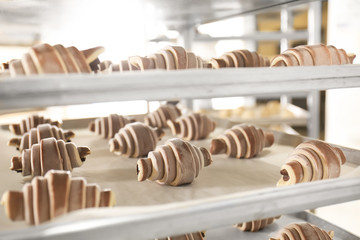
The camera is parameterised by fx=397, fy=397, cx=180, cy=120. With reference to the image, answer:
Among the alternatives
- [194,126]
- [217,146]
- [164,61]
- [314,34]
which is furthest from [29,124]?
[314,34]

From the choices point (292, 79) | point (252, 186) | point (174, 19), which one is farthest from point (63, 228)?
point (174, 19)

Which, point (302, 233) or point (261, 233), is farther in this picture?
point (261, 233)

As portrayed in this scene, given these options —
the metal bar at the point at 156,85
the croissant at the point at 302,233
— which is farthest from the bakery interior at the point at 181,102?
the croissant at the point at 302,233

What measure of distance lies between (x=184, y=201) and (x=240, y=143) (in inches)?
28.9

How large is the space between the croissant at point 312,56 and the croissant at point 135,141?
67 centimetres

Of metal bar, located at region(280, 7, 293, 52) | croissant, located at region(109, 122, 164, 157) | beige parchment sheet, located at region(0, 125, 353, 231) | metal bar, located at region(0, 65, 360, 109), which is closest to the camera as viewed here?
metal bar, located at region(0, 65, 360, 109)

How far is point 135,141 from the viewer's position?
1545 mm

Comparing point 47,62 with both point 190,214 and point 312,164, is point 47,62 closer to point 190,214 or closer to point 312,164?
point 190,214

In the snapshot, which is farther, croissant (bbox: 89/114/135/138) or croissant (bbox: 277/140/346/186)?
croissant (bbox: 89/114/135/138)

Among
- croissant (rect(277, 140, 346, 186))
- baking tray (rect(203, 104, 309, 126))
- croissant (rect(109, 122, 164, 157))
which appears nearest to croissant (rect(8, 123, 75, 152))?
croissant (rect(109, 122, 164, 157))

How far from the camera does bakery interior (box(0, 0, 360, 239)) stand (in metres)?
0.70

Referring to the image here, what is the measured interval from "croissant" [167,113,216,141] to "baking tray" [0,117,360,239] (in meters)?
0.42

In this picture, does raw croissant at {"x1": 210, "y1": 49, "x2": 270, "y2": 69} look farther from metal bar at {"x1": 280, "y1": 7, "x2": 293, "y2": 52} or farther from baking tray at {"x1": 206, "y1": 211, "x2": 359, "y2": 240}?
metal bar at {"x1": 280, "y1": 7, "x2": 293, "y2": 52}

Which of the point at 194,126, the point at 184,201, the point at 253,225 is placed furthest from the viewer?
the point at 194,126
